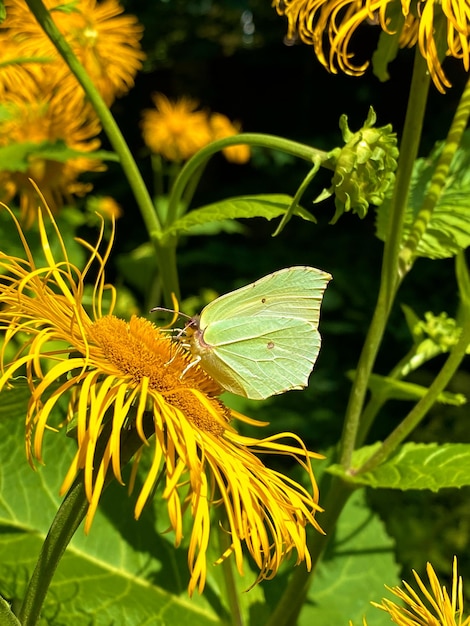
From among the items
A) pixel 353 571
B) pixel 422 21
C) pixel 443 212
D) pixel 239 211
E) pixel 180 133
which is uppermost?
pixel 422 21

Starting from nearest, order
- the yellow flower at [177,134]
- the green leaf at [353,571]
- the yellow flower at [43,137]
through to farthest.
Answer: the green leaf at [353,571], the yellow flower at [43,137], the yellow flower at [177,134]

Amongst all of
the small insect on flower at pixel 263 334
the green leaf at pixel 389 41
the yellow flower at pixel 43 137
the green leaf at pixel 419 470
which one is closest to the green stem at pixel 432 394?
the green leaf at pixel 419 470

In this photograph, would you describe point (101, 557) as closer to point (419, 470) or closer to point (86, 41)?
point (419, 470)

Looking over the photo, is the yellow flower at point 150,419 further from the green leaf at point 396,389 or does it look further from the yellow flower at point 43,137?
the yellow flower at point 43,137

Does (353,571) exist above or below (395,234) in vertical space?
below

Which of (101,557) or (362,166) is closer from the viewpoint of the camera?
(362,166)

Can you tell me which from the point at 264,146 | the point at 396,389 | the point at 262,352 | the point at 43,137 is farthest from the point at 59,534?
the point at 43,137

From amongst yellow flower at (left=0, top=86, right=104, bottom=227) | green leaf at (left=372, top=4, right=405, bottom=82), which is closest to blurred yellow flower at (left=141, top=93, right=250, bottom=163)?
yellow flower at (left=0, top=86, right=104, bottom=227)
